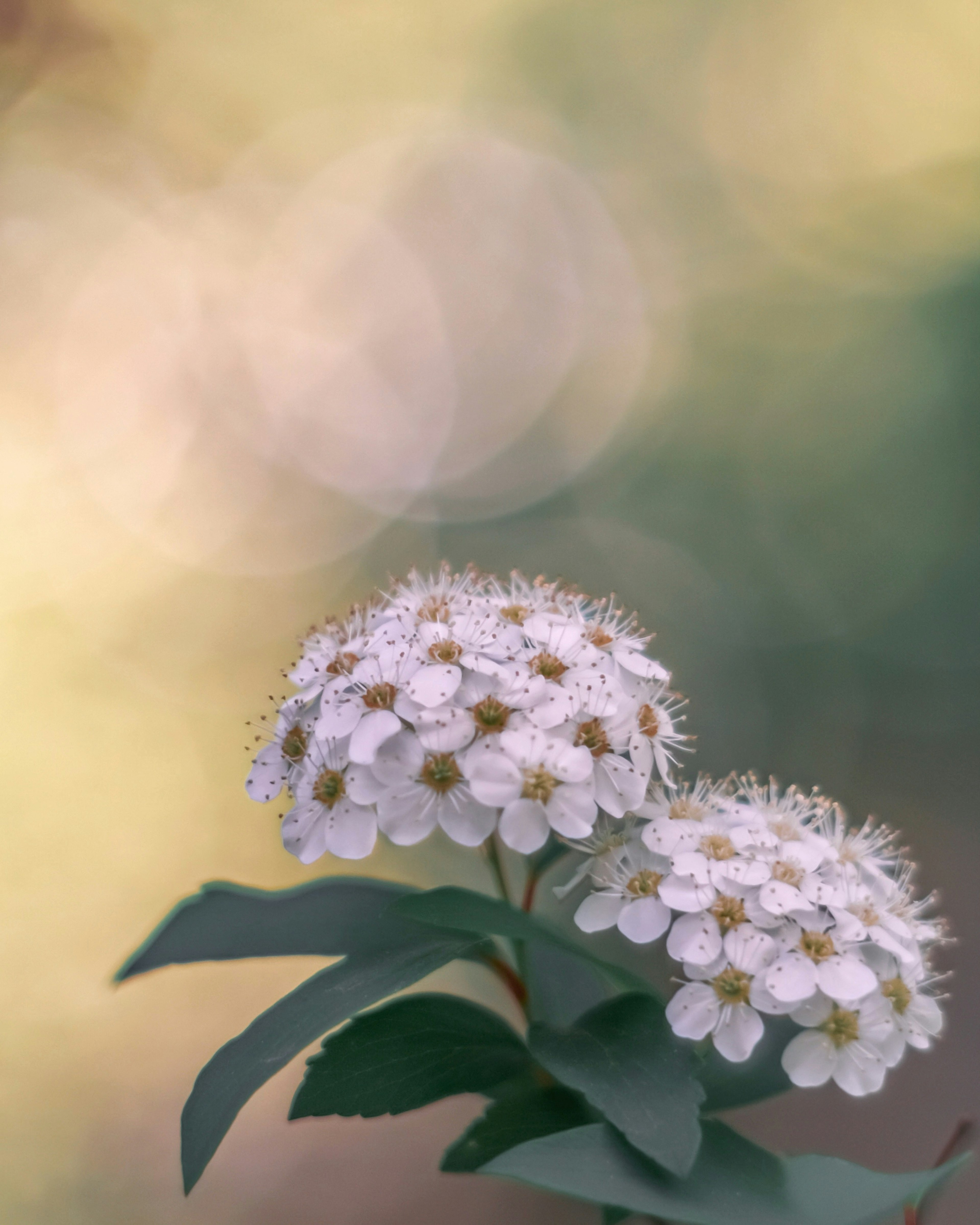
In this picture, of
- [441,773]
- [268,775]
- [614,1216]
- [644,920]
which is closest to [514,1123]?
[614,1216]

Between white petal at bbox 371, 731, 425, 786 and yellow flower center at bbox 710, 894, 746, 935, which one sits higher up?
white petal at bbox 371, 731, 425, 786

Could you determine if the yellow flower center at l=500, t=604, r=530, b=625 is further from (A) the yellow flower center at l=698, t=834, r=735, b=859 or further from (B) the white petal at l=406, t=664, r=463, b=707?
(A) the yellow flower center at l=698, t=834, r=735, b=859

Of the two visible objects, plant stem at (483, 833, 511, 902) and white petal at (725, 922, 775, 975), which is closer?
white petal at (725, 922, 775, 975)

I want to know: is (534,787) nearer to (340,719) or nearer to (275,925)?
(340,719)

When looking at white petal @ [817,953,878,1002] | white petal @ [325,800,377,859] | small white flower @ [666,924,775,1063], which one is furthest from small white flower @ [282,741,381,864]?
white petal @ [817,953,878,1002]

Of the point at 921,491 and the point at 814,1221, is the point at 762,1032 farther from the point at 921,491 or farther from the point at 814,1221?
the point at 921,491

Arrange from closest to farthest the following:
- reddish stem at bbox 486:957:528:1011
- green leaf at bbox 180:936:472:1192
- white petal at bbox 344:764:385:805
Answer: green leaf at bbox 180:936:472:1192, white petal at bbox 344:764:385:805, reddish stem at bbox 486:957:528:1011
